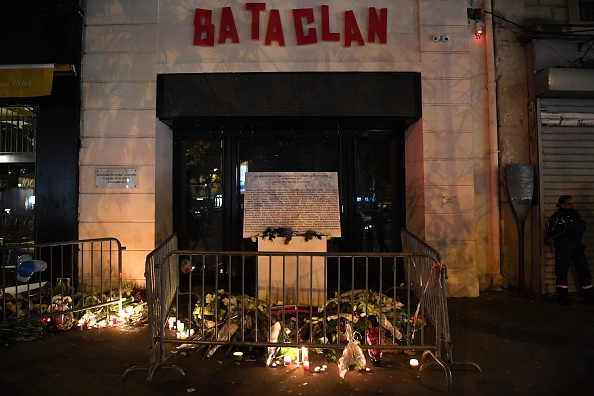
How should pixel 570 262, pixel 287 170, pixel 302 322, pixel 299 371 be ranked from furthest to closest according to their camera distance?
pixel 287 170 → pixel 570 262 → pixel 302 322 → pixel 299 371

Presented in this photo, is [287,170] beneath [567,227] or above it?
above

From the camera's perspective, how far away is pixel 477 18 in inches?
264

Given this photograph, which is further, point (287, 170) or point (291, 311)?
point (287, 170)

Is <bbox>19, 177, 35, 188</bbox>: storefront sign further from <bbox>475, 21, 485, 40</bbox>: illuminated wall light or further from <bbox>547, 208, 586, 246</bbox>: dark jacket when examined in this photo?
<bbox>547, 208, 586, 246</bbox>: dark jacket

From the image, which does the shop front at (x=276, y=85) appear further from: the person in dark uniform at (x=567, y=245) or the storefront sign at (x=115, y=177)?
the person in dark uniform at (x=567, y=245)

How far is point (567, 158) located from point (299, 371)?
6207 mm

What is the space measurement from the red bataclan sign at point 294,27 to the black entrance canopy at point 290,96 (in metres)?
0.60

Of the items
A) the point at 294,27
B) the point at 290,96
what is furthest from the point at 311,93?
the point at 294,27

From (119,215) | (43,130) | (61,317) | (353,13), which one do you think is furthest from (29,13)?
(353,13)

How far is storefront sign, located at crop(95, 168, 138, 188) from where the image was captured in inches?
254

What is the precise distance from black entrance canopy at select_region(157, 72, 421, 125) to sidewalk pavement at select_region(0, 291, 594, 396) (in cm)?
368

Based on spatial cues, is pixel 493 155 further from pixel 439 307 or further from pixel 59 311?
pixel 59 311

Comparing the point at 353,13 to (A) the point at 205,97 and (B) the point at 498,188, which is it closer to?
(A) the point at 205,97

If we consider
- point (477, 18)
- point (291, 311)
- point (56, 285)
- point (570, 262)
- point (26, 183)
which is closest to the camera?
point (291, 311)
